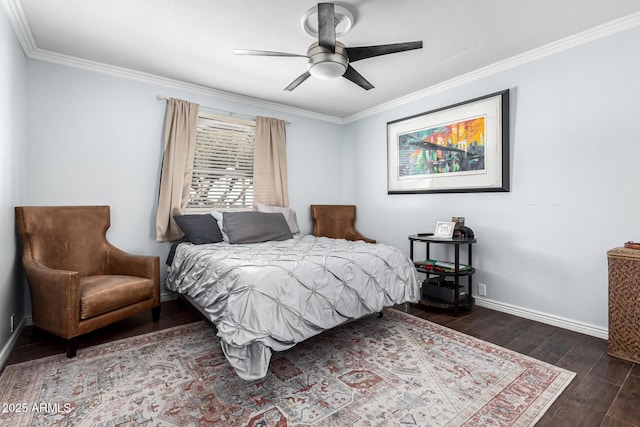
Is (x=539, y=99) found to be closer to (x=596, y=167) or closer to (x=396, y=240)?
(x=596, y=167)

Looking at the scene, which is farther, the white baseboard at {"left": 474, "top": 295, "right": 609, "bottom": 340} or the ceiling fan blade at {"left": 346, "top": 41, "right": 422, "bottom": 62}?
the white baseboard at {"left": 474, "top": 295, "right": 609, "bottom": 340}

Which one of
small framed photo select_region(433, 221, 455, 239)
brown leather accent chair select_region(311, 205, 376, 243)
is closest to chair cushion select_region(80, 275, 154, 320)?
brown leather accent chair select_region(311, 205, 376, 243)

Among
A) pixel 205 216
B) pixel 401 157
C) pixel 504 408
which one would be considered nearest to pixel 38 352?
pixel 205 216

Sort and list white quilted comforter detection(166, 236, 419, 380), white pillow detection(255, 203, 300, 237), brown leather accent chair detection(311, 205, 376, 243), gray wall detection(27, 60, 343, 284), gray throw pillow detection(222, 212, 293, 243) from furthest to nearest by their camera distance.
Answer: brown leather accent chair detection(311, 205, 376, 243) < white pillow detection(255, 203, 300, 237) < gray throw pillow detection(222, 212, 293, 243) < gray wall detection(27, 60, 343, 284) < white quilted comforter detection(166, 236, 419, 380)

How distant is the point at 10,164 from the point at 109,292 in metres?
1.24

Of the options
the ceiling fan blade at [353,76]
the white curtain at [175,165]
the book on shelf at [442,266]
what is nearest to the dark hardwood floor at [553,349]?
the book on shelf at [442,266]

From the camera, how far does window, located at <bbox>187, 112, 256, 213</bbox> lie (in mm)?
3934

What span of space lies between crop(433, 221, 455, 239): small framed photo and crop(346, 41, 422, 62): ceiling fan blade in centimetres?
195

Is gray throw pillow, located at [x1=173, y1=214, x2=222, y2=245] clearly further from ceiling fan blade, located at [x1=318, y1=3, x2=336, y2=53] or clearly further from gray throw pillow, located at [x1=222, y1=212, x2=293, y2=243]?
ceiling fan blade, located at [x1=318, y1=3, x2=336, y2=53]

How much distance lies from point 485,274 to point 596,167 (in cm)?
145

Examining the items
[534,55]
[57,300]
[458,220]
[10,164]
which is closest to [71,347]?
[57,300]

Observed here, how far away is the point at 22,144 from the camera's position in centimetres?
278

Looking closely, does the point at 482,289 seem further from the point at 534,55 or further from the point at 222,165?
the point at 222,165

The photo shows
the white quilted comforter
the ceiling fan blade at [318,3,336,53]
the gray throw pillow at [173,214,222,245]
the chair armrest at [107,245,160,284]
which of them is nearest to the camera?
the white quilted comforter
